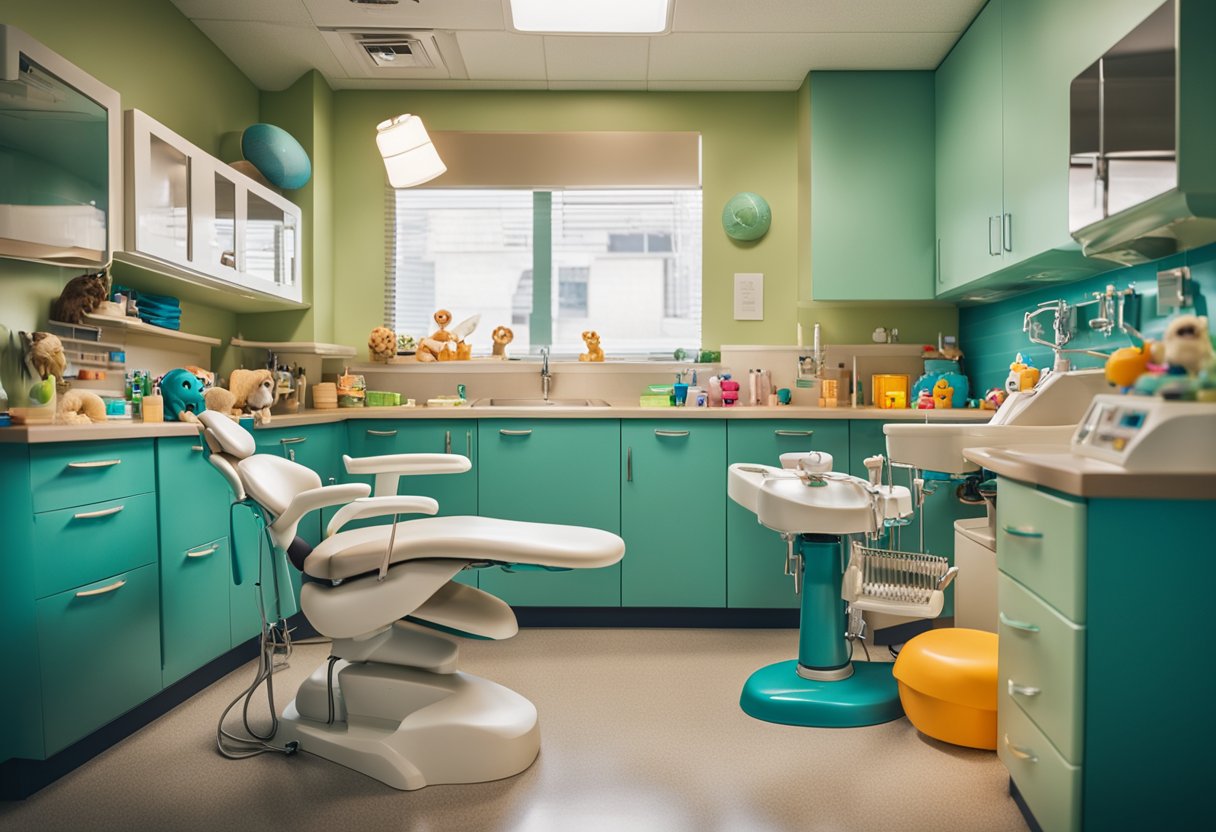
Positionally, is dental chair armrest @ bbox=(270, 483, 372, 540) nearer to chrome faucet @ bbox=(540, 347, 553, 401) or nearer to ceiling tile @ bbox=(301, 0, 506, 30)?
chrome faucet @ bbox=(540, 347, 553, 401)

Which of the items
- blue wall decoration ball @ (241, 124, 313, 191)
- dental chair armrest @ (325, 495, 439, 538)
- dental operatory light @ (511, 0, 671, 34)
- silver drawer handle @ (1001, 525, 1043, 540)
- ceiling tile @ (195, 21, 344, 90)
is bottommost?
silver drawer handle @ (1001, 525, 1043, 540)

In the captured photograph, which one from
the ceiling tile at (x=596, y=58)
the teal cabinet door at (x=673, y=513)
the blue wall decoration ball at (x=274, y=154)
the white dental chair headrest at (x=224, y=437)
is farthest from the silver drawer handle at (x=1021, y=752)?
the blue wall decoration ball at (x=274, y=154)

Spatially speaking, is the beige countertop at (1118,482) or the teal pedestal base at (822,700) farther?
the teal pedestal base at (822,700)

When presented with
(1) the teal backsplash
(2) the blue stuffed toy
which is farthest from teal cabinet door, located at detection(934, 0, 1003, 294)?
(2) the blue stuffed toy

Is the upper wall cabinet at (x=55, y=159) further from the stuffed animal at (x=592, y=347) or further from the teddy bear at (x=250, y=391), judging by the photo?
the stuffed animal at (x=592, y=347)

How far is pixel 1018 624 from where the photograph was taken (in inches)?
68.4

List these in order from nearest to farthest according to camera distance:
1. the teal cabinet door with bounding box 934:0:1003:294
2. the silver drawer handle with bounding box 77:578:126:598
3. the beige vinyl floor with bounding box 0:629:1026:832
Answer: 1. the beige vinyl floor with bounding box 0:629:1026:832
2. the silver drawer handle with bounding box 77:578:126:598
3. the teal cabinet door with bounding box 934:0:1003:294

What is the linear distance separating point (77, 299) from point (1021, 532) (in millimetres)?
2808

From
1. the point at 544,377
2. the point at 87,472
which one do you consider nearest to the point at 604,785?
the point at 87,472

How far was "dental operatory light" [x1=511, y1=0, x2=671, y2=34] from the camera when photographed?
127 inches

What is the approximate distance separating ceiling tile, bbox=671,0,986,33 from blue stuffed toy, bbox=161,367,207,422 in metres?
2.38

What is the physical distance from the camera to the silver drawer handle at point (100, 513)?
2.10 meters

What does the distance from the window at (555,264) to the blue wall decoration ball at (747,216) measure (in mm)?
188

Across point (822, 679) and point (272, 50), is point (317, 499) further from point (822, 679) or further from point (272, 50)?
point (272, 50)
